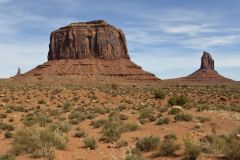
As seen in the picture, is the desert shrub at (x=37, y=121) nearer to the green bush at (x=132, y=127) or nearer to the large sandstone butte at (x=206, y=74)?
the green bush at (x=132, y=127)

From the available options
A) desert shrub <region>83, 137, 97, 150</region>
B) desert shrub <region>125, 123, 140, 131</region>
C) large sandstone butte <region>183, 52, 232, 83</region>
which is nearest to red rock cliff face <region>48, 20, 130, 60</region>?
large sandstone butte <region>183, 52, 232, 83</region>

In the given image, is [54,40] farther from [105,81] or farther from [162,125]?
[162,125]

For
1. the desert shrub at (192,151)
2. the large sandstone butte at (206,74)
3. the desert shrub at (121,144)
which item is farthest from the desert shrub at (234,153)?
the large sandstone butte at (206,74)

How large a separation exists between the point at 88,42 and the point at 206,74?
6597 cm

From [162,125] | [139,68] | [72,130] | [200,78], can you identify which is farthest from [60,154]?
[200,78]

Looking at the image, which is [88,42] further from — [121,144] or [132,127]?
[121,144]

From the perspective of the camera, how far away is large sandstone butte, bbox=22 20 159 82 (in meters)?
123

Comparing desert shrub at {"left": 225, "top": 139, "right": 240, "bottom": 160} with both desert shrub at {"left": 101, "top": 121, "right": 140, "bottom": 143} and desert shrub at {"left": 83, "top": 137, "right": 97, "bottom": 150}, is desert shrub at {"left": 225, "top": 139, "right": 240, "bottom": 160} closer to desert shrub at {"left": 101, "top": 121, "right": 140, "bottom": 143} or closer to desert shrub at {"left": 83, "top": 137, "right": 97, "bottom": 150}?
desert shrub at {"left": 83, "top": 137, "right": 97, "bottom": 150}

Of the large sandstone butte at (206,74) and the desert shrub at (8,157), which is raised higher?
the large sandstone butte at (206,74)

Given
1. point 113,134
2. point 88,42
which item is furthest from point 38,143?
point 88,42

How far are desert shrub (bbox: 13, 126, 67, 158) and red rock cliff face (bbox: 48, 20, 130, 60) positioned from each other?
125553mm

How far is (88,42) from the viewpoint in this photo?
14412cm

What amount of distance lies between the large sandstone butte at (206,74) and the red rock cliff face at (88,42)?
41.8 m

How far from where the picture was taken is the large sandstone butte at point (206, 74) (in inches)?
6831
